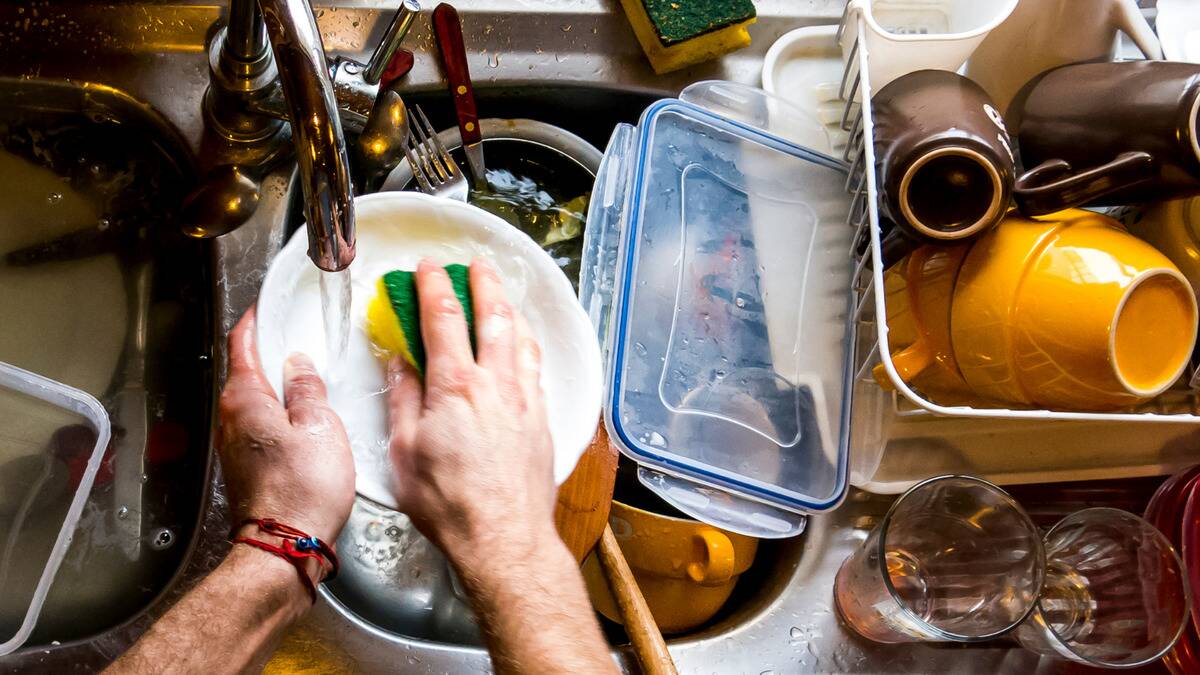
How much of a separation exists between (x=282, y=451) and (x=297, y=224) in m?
0.32

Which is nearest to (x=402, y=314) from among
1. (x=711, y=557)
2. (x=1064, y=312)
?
(x=711, y=557)

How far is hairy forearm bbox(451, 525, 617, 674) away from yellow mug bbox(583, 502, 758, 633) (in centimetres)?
19

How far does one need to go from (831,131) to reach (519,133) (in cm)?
31

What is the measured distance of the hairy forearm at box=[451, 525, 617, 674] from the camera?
1.93 ft

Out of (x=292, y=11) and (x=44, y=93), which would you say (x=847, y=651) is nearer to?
(x=292, y=11)

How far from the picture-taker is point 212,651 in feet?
1.91

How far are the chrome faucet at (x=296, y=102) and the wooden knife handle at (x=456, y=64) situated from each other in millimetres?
71

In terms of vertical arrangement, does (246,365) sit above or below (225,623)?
above

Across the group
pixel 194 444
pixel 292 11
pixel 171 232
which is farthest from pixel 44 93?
pixel 292 11

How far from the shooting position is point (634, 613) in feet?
2.35

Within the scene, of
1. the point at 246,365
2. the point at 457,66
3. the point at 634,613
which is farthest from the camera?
the point at 457,66

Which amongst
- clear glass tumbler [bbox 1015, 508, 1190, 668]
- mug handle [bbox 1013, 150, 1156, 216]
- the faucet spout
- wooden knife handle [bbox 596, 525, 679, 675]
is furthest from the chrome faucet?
clear glass tumbler [bbox 1015, 508, 1190, 668]

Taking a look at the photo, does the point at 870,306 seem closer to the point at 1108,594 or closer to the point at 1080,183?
the point at 1080,183

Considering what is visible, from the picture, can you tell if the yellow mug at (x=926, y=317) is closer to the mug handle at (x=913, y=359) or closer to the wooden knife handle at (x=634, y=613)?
the mug handle at (x=913, y=359)
